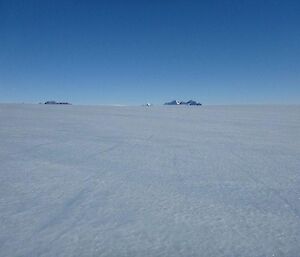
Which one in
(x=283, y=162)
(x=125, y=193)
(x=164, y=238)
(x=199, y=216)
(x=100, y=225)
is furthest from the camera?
(x=283, y=162)

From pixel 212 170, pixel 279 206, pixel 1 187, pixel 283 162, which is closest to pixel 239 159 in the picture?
pixel 283 162

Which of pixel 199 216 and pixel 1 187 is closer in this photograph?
pixel 199 216

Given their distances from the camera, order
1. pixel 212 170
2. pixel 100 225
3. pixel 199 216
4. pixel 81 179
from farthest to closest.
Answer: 1. pixel 212 170
2. pixel 81 179
3. pixel 199 216
4. pixel 100 225

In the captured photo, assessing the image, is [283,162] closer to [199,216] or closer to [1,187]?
[199,216]

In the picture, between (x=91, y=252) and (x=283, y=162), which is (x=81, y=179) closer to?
(x=91, y=252)

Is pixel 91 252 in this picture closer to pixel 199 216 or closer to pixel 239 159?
pixel 199 216

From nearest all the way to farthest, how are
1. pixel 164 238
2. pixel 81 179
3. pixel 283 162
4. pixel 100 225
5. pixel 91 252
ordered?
pixel 91 252 < pixel 164 238 < pixel 100 225 < pixel 81 179 < pixel 283 162

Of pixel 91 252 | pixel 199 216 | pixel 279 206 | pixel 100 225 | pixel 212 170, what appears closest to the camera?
pixel 91 252

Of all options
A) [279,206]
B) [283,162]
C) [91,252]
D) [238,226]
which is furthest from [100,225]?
[283,162]

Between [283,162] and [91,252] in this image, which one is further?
[283,162]
